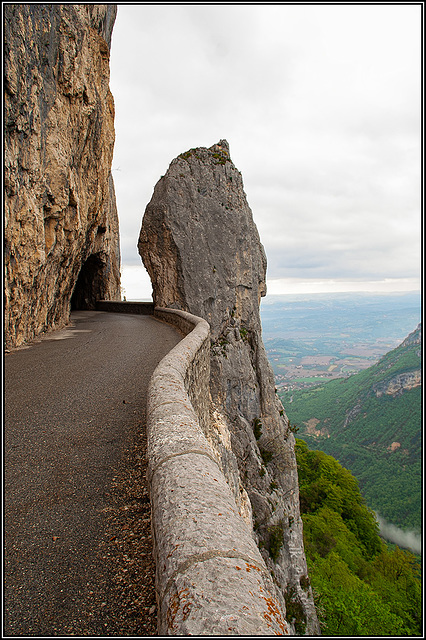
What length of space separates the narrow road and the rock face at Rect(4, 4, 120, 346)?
507cm

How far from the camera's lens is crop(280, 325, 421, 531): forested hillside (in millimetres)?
58750

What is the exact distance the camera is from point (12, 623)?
1975 millimetres

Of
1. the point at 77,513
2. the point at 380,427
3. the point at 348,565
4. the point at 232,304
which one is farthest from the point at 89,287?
the point at 380,427

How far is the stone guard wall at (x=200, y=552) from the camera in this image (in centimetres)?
133

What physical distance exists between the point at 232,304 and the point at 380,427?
3403 inches

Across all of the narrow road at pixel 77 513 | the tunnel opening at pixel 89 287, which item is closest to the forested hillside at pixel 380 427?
the tunnel opening at pixel 89 287

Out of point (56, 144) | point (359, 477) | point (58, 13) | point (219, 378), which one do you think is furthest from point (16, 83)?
point (359, 477)

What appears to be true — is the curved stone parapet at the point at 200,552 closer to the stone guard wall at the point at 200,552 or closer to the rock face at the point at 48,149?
the stone guard wall at the point at 200,552

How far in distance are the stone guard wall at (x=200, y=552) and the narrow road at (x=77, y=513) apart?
499mm

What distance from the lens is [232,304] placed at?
20953mm

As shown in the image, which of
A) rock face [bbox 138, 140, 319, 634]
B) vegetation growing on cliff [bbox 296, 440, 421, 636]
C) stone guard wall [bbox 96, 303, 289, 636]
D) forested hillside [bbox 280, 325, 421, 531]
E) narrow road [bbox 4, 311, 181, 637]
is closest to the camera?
stone guard wall [bbox 96, 303, 289, 636]

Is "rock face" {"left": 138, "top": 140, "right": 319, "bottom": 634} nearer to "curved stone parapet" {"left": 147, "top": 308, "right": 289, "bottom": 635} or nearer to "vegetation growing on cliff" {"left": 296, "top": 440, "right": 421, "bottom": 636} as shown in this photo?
"vegetation growing on cliff" {"left": 296, "top": 440, "right": 421, "bottom": 636}

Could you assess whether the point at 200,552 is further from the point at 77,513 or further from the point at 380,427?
the point at 380,427

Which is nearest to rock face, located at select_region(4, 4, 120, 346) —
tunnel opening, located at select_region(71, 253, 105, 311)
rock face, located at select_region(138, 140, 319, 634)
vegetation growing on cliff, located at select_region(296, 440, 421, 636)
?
rock face, located at select_region(138, 140, 319, 634)
